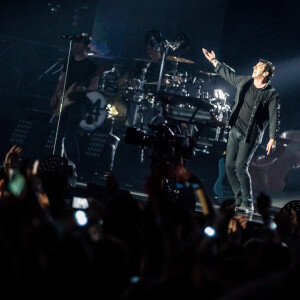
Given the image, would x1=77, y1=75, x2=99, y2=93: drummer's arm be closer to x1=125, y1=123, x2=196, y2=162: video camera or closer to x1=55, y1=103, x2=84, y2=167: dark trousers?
x1=55, y1=103, x2=84, y2=167: dark trousers

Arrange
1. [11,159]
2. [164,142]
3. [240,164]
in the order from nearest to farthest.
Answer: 1. [11,159]
2. [164,142]
3. [240,164]

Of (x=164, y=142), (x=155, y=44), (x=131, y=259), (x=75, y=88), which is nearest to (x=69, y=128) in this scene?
(x=75, y=88)

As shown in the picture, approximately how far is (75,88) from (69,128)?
2.31ft

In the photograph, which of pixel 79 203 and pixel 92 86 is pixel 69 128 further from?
pixel 79 203

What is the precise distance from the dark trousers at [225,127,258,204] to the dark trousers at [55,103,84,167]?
3220mm

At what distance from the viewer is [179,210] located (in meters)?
2.73

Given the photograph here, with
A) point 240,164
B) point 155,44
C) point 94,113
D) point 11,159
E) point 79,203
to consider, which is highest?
point 155,44

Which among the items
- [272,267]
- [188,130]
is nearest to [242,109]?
[188,130]

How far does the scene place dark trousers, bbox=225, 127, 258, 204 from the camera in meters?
7.34

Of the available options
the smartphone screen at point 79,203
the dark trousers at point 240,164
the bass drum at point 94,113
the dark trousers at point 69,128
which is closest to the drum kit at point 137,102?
the bass drum at point 94,113

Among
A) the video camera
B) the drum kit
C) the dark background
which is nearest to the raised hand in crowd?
the video camera

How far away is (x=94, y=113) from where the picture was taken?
10.8 m

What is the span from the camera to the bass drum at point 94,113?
10805 millimetres

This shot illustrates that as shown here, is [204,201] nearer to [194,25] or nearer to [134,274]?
[134,274]
